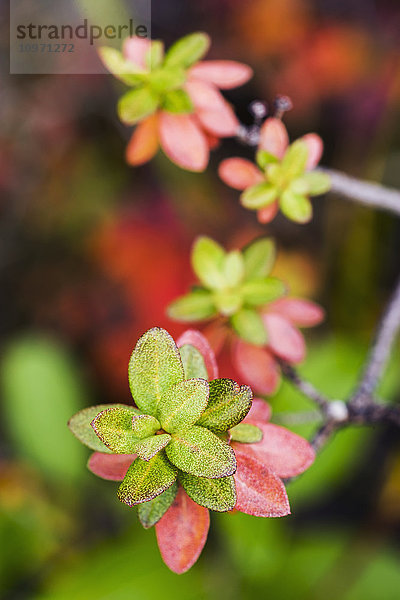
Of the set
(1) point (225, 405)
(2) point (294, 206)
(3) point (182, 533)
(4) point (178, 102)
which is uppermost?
(4) point (178, 102)

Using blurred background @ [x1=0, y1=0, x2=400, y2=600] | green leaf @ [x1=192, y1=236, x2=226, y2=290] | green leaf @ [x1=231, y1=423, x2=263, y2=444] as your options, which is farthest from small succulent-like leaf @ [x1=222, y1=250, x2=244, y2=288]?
blurred background @ [x1=0, y1=0, x2=400, y2=600]

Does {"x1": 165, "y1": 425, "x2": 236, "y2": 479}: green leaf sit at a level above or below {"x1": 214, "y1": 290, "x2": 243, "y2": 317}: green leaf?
below

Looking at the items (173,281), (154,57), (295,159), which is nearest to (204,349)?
(295,159)

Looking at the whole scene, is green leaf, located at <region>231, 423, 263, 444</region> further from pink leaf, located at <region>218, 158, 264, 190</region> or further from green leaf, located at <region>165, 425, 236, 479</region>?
→ pink leaf, located at <region>218, 158, 264, 190</region>

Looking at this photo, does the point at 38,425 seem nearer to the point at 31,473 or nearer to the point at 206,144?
the point at 31,473

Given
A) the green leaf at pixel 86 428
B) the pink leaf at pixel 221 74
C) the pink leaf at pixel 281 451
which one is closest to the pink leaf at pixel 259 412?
the pink leaf at pixel 281 451

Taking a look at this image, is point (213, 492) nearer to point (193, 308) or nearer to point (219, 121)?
point (193, 308)

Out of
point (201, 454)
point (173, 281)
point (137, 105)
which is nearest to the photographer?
point (201, 454)
